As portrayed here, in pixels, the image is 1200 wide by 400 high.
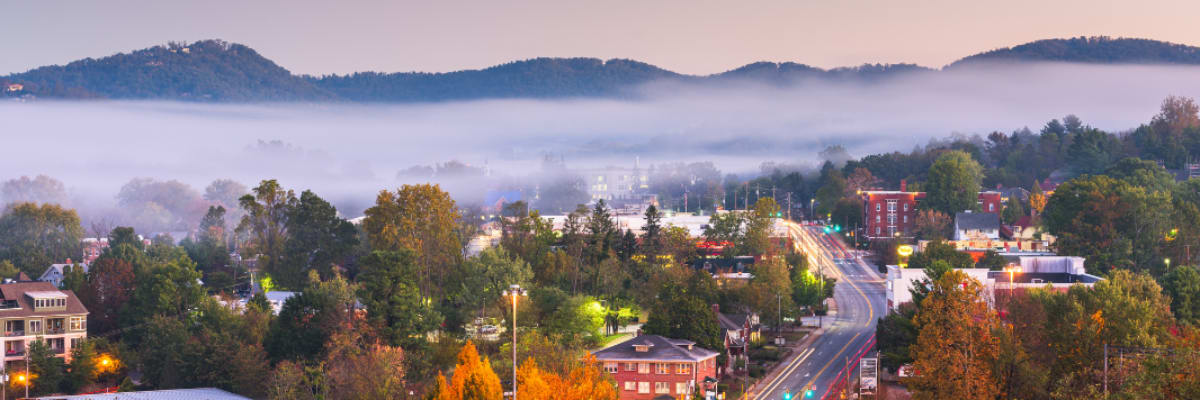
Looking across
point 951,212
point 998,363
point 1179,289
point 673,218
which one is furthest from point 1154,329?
point 673,218

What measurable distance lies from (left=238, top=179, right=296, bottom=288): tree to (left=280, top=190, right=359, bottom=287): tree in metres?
0.48

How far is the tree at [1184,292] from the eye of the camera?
6825 centimetres

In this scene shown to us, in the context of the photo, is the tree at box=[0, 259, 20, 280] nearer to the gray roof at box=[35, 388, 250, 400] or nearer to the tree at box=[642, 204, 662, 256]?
the gray roof at box=[35, 388, 250, 400]

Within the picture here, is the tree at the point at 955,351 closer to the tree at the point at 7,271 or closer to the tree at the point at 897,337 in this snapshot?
the tree at the point at 897,337

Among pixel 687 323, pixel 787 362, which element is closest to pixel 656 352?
pixel 687 323

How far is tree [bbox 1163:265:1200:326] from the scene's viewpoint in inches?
2687

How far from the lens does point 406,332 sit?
64625 millimetres

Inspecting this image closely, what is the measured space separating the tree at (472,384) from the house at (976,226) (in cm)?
9113

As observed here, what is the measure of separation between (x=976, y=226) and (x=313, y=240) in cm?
6627

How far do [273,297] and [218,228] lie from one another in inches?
1992

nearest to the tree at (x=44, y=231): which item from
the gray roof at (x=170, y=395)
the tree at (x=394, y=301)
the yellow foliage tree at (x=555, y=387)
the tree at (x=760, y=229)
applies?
the tree at (x=394, y=301)

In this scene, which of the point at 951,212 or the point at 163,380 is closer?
the point at 163,380

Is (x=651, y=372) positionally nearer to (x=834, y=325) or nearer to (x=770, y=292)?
(x=770, y=292)

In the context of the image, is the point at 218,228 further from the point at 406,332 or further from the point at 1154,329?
the point at 1154,329
